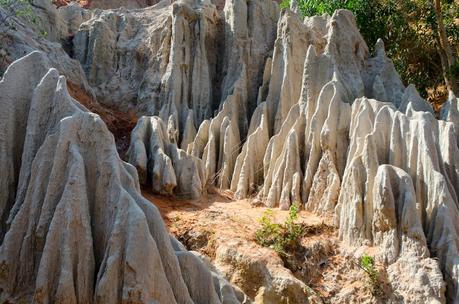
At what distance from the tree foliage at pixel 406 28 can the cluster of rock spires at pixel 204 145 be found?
3890 mm

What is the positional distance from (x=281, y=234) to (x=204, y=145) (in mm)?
5320

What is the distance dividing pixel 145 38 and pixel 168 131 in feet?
19.3

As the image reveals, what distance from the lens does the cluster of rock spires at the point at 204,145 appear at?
9.70 m

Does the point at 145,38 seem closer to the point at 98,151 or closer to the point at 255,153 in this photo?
the point at 255,153

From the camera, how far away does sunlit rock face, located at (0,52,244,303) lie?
9195 millimetres

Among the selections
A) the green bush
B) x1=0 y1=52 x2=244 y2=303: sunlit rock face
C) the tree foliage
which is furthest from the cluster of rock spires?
the tree foliage

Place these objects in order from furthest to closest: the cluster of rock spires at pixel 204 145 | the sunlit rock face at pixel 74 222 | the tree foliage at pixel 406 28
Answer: the tree foliage at pixel 406 28 → the cluster of rock spires at pixel 204 145 → the sunlit rock face at pixel 74 222

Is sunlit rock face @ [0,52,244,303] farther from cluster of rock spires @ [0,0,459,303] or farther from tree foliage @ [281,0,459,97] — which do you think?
tree foliage @ [281,0,459,97]

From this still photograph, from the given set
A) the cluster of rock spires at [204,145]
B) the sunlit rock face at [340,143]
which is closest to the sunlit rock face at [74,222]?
the cluster of rock spires at [204,145]

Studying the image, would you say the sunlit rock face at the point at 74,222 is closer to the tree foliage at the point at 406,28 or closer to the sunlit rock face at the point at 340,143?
the sunlit rock face at the point at 340,143

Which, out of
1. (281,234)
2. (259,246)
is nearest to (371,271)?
(281,234)

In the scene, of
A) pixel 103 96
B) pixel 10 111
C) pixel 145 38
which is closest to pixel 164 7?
pixel 145 38

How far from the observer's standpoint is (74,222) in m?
9.53

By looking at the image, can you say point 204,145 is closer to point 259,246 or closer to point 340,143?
point 340,143
